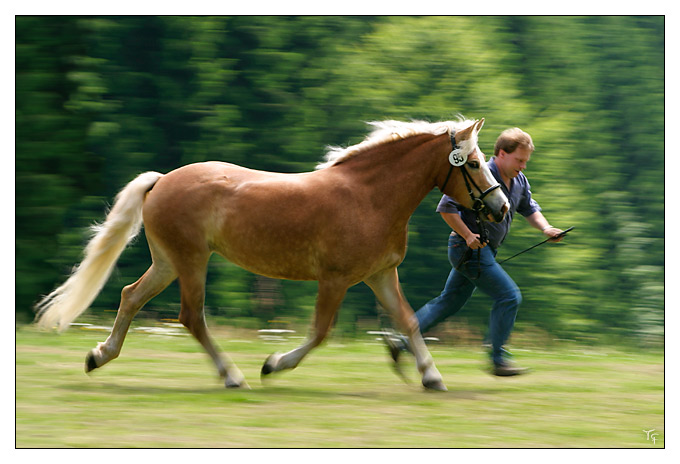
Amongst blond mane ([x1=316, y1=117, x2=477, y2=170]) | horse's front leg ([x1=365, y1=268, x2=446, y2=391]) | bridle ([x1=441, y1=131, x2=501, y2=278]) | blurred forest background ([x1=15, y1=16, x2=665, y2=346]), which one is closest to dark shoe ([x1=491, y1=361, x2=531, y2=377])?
horse's front leg ([x1=365, y1=268, x2=446, y2=391])

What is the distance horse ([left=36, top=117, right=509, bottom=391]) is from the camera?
5.66 metres

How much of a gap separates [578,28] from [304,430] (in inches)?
252

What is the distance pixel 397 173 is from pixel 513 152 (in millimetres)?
875

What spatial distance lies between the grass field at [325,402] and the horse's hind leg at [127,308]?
19 cm

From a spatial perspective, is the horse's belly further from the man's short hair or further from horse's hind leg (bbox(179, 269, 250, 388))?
the man's short hair

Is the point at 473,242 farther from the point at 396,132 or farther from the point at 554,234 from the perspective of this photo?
the point at 396,132

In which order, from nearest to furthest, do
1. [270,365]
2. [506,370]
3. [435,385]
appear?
1. [270,365]
2. [435,385]
3. [506,370]

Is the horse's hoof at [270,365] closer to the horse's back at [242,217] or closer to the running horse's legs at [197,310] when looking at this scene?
the running horse's legs at [197,310]

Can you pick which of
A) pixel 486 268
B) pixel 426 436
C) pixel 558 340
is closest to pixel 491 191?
pixel 486 268

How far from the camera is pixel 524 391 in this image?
5.96 metres

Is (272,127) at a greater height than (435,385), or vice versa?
(272,127)

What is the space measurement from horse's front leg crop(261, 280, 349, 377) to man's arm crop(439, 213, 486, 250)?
88 centimetres

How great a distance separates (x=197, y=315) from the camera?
583 cm

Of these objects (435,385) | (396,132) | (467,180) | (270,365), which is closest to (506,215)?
(467,180)
